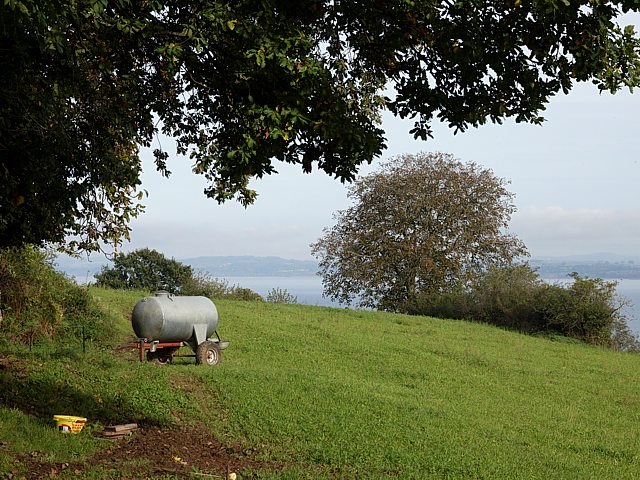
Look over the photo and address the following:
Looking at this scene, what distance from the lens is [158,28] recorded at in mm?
6922

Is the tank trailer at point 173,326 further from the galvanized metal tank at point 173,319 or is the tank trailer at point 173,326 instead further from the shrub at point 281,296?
the shrub at point 281,296

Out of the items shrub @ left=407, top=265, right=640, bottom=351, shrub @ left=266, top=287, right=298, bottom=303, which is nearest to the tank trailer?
shrub @ left=266, top=287, right=298, bottom=303

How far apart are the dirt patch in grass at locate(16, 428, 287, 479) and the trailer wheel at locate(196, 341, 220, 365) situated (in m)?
4.85

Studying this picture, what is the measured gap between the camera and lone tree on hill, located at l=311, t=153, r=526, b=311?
35.3 metres

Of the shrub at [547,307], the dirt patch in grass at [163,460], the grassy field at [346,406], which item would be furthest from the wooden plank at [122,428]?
the shrub at [547,307]

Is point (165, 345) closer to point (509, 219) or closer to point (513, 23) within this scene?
point (513, 23)

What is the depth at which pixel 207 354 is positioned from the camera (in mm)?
15414

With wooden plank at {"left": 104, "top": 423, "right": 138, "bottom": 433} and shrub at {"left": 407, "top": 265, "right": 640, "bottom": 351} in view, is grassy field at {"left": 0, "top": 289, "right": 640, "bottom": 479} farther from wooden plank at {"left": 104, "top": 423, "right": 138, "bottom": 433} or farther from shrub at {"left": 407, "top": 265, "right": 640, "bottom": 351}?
shrub at {"left": 407, "top": 265, "right": 640, "bottom": 351}

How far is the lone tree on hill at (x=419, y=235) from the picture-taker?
3534cm

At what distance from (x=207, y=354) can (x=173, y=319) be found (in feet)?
3.55

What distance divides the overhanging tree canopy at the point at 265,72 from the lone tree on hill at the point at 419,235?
83.3 ft

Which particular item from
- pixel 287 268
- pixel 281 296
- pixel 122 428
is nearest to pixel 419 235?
pixel 281 296

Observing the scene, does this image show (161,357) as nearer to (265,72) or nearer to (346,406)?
(346,406)

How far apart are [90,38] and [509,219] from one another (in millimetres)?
30938
